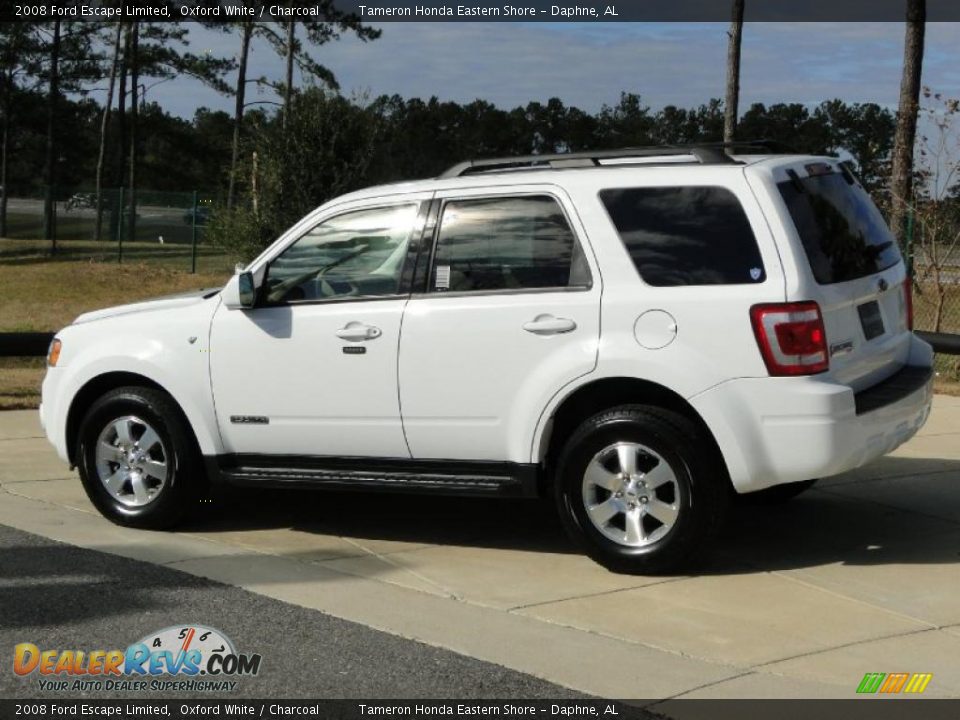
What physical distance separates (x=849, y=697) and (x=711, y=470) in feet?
5.60

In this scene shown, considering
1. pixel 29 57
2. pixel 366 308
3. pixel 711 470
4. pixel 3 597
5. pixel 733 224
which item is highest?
pixel 29 57

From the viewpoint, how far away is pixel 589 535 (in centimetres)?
690

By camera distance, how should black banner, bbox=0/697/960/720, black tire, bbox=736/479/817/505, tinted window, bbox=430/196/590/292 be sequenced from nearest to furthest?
black banner, bbox=0/697/960/720, tinted window, bbox=430/196/590/292, black tire, bbox=736/479/817/505

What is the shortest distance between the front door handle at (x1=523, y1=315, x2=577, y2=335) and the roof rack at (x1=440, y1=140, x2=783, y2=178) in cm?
94

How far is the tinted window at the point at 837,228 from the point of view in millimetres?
6785

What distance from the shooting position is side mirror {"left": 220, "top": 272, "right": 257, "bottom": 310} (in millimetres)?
7613

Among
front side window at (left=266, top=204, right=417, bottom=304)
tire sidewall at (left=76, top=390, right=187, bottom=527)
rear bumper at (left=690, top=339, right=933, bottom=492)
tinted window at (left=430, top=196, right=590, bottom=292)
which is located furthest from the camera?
tire sidewall at (left=76, top=390, right=187, bottom=527)

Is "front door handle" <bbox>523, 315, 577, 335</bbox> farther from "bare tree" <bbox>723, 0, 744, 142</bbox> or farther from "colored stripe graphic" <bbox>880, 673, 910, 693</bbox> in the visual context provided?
"bare tree" <bbox>723, 0, 744, 142</bbox>

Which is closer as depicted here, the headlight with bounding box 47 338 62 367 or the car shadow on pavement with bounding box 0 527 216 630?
the car shadow on pavement with bounding box 0 527 216 630

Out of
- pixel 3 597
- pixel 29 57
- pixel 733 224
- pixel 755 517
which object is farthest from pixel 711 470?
pixel 29 57

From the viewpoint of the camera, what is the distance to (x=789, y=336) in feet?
21.3

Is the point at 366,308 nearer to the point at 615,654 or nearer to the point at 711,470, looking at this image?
the point at 711,470

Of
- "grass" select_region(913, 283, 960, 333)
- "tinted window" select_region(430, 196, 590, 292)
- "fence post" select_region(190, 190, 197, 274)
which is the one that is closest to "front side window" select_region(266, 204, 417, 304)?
"tinted window" select_region(430, 196, 590, 292)

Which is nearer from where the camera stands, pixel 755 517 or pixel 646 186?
pixel 646 186
